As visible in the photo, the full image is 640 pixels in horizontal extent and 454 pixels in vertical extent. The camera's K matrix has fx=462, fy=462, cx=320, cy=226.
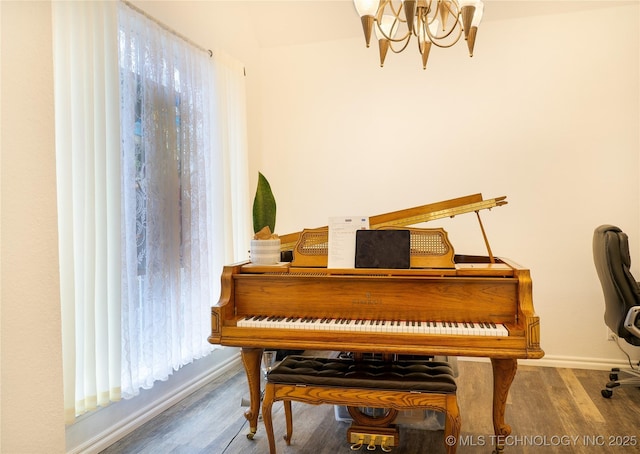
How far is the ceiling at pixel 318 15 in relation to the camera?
3712mm

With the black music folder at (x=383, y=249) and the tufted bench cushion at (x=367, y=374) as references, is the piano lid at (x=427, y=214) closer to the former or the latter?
the black music folder at (x=383, y=249)

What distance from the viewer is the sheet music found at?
2.30 meters

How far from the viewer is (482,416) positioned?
278 cm

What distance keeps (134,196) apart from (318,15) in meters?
2.49

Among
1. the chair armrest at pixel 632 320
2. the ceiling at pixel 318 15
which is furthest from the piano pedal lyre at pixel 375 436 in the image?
the ceiling at pixel 318 15

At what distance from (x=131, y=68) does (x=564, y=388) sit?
349 centimetres

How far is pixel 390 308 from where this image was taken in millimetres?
2197

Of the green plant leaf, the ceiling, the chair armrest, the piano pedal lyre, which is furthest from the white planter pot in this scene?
the ceiling

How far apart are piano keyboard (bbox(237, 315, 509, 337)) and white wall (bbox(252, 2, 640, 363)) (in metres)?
2.01

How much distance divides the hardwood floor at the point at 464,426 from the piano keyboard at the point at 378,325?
2.30 feet

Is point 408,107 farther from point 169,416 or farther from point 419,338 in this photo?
point 169,416

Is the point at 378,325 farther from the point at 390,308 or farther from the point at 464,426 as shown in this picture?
the point at 464,426

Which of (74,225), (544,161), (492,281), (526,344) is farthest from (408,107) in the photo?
(74,225)

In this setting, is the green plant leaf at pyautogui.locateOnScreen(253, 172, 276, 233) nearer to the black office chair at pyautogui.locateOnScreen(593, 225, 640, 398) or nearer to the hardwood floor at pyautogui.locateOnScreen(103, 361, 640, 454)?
the hardwood floor at pyautogui.locateOnScreen(103, 361, 640, 454)
